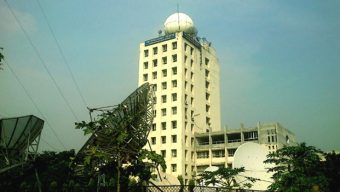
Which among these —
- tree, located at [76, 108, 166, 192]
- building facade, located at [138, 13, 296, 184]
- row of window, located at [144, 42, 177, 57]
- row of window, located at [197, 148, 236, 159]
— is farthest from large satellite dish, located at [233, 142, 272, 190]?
row of window, located at [144, 42, 177, 57]

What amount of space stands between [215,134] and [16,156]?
51.5m

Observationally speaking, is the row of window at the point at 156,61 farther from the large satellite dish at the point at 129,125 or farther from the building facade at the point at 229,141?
the large satellite dish at the point at 129,125

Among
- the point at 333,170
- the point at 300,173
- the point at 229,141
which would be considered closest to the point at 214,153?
the point at 229,141

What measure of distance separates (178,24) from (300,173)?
58907 millimetres

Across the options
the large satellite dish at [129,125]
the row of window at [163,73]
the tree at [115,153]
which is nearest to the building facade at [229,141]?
the row of window at [163,73]

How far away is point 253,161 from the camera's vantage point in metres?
41.9

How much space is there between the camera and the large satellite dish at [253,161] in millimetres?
41406

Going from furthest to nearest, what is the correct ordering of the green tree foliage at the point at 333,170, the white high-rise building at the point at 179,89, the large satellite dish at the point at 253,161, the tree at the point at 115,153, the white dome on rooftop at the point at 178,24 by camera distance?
the white dome on rooftop at the point at 178,24 → the white high-rise building at the point at 179,89 → the large satellite dish at the point at 253,161 → the green tree foliage at the point at 333,170 → the tree at the point at 115,153

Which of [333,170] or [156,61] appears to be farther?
[156,61]

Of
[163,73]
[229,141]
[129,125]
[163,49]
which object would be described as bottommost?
[129,125]

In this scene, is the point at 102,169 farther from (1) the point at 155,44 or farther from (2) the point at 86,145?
(1) the point at 155,44

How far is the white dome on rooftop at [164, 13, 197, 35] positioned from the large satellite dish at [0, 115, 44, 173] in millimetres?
56489

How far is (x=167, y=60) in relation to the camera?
7706 cm

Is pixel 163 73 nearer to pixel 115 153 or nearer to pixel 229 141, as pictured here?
pixel 229 141
